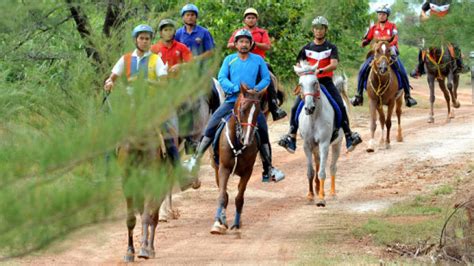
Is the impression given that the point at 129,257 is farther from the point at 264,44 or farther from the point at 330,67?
the point at 264,44

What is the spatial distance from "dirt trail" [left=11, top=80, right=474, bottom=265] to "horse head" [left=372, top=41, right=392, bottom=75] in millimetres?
1833

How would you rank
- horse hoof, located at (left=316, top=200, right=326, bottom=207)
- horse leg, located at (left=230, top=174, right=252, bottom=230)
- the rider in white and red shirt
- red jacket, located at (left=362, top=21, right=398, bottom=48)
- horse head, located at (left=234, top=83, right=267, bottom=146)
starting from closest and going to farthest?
horse head, located at (left=234, top=83, right=267, bottom=146) → horse leg, located at (left=230, top=174, right=252, bottom=230) → horse hoof, located at (left=316, top=200, right=326, bottom=207) → the rider in white and red shirt → red jacket, located at (left=362, top=21, right=398, bottom=48)

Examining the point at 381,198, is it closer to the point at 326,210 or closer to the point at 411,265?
the point at 326,210

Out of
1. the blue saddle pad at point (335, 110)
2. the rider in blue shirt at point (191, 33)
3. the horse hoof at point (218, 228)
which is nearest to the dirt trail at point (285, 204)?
the horse hoof at point (218, 228)

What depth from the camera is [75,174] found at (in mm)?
4770

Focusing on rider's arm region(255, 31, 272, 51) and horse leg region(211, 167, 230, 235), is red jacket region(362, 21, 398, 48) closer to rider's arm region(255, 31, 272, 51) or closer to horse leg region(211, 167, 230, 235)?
rider's arm region(255, 31, 272, 51)

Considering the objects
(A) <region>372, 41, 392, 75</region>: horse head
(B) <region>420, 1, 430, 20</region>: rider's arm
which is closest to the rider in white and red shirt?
(B) <region>420, 1, 430, 20</region>: rider's arm

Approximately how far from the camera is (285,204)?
1593 centimetres

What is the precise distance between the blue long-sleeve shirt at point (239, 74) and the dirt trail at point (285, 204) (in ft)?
4.90

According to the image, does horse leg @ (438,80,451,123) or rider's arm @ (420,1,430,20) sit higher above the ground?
rider's arm @ (420,1,430,20)

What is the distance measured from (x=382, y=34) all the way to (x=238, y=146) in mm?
9154

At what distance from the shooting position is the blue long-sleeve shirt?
13.2m

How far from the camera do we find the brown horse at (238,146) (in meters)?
12.4

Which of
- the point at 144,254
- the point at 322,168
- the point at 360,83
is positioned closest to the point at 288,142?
the point at 322,168
